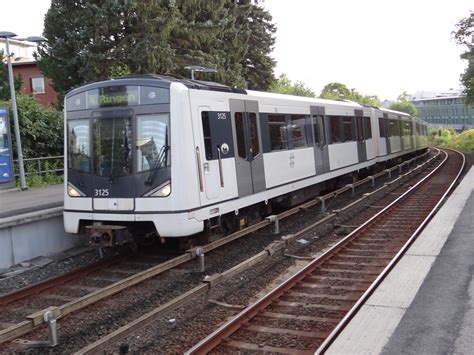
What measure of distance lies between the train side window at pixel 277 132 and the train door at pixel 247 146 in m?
0.64

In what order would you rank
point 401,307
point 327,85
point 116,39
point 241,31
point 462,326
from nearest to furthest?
point 462,326, point 401,307, point 116,39, point 241,31, point 327,85

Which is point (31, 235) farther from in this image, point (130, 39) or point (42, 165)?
point (130, 39)

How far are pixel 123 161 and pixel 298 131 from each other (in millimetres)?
5711

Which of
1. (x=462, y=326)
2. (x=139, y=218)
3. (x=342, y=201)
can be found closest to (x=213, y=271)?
(x=139, y=218)

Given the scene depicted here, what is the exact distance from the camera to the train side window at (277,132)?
11742mm

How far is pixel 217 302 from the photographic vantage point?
710 cm

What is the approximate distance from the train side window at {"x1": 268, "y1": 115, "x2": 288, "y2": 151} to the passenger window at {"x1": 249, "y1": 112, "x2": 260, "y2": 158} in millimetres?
686

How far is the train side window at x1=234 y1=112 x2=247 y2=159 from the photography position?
10.2 m

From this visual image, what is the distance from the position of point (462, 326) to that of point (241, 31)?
93.4 ft

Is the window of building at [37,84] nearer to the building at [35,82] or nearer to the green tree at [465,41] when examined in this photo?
the building at [35,82]

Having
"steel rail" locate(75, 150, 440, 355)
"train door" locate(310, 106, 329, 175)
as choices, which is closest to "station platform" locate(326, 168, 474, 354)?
"steel rail" locate(75, 150, 440, 355)

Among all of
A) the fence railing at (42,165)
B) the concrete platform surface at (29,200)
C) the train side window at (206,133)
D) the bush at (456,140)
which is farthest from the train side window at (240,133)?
the bush at (456,140)

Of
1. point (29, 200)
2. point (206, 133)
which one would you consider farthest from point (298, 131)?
point (29, 200)

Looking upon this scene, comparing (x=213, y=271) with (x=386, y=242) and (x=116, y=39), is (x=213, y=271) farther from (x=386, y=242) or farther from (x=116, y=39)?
(x=116, y=39)
